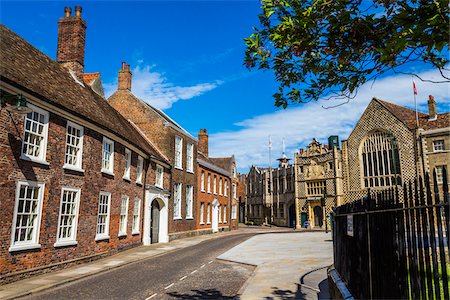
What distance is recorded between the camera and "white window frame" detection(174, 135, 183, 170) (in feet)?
97.6

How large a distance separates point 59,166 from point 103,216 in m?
4.64

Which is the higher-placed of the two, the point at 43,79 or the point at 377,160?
the point at 377,160

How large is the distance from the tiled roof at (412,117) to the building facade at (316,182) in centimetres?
864

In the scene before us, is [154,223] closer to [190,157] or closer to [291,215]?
[190,157]

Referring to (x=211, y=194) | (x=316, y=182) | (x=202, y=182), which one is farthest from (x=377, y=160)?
(x=202, y=182)

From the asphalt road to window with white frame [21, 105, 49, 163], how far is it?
15.1 ft

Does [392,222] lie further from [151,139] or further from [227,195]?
[227,195]

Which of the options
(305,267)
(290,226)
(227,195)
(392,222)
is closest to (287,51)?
(392,222)

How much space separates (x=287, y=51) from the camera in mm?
5098

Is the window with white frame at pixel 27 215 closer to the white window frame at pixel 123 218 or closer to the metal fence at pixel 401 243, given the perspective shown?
the white window frame at pixel 123 218

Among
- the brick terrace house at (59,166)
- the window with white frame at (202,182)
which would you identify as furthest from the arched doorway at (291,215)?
the brick terrace house at (59,166)

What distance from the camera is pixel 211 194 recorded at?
38.2 metres

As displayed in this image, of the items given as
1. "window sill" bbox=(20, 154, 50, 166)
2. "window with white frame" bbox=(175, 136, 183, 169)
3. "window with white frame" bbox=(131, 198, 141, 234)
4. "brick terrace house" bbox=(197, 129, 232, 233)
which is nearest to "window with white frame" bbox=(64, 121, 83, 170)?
"window sill" bbox=(20, 154, 50, 166)

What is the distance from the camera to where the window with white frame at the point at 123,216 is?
20.4m
